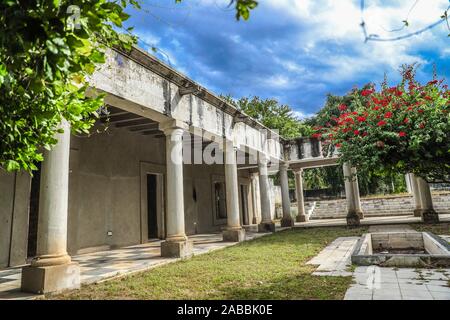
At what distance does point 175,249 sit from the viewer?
731cm

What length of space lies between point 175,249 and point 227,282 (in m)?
2.74

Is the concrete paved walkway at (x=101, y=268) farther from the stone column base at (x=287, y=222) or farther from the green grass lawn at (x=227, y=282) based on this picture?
the stone column base at (x=287, y=222)

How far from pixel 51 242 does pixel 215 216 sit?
11384mm

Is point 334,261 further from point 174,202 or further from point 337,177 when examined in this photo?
point 337,177

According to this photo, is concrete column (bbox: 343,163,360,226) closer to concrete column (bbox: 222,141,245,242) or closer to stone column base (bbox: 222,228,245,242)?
concrete column (bbox: 222,141,245,242)

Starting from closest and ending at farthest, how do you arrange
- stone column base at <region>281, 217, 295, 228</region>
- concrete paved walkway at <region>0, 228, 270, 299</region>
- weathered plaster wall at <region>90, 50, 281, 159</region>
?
1. concrete paved walkway at <region>0, 228, 270, 299</region>
2. weathered plaster wall at <region>90, 50, 281, 159</region>
3. stone column base at <region>281, 217, 295, 228</region>

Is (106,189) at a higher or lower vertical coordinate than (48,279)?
higher

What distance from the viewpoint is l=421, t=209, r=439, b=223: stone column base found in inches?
512

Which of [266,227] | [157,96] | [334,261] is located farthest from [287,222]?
[157,96]

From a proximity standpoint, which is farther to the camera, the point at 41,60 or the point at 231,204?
the point at 231,204

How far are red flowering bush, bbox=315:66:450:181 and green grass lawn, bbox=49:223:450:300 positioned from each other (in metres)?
3.36

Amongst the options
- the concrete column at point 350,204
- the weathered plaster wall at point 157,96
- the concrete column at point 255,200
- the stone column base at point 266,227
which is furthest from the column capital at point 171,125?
the concrete column at point 255,200

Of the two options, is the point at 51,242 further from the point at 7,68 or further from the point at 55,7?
the point at 55,7

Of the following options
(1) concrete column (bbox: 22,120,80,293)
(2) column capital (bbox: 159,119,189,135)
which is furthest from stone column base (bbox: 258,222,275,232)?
(1) concrete column (bbox: 22,120,80,293)
